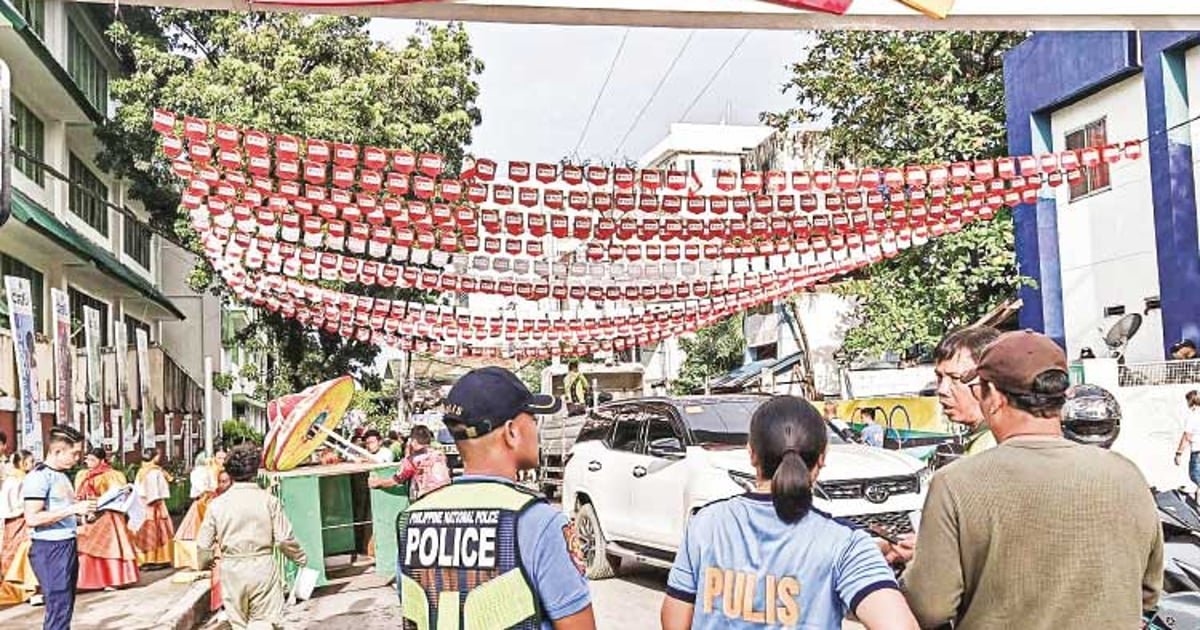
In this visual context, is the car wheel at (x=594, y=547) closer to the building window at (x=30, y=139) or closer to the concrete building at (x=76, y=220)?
the concrete building at (x=76, y=220)

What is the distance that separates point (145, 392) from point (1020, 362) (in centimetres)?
2336

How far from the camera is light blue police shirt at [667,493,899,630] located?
3299 millimetres

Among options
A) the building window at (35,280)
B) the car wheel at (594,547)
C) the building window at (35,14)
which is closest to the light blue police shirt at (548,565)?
the car wheel at (594,547)

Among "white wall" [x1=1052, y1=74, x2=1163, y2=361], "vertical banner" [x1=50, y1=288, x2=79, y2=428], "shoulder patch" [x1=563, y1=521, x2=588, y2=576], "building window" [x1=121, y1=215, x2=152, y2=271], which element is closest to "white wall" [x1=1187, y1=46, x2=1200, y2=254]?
"white wall" [x1=1052, y1=74, x2=1163, y2=361]

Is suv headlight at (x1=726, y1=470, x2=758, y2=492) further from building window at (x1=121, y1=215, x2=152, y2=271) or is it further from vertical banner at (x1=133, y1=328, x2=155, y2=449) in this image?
building window at (x1=121, y1=215, x2=152, y2=271)

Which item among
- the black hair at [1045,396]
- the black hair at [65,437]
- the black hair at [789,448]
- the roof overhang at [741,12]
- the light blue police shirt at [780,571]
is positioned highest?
the roof overhang at [741,12]

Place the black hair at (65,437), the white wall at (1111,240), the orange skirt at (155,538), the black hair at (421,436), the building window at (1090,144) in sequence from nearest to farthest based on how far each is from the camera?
1. the black hair at (65,437)
2. the black hair at (421,436)
3. the orange skirt at (155,538)
4. the white wall at (1111,240)
5. the building window at (1090,144)

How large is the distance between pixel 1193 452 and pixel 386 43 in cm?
1935

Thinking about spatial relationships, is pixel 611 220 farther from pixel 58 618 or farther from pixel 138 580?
pixel 58 618

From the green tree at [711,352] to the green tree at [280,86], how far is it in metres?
17.9

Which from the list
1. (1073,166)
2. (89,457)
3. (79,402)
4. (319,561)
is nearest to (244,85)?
(79,402)

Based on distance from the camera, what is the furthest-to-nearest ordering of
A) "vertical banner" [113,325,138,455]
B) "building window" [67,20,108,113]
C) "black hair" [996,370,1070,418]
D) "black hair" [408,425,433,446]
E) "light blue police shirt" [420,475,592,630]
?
1. "building window" [67,20,108,113]
2. "vertical banner" [113,325,138,455]
3. "black hair" [408,425,433,446]
4. "black hair" [996,370,1070,418]
5. "light blue police shirt" [420,475,592,630]

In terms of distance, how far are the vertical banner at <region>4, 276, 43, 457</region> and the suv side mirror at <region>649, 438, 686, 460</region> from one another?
731 cm

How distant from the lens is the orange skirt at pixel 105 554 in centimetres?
1448
